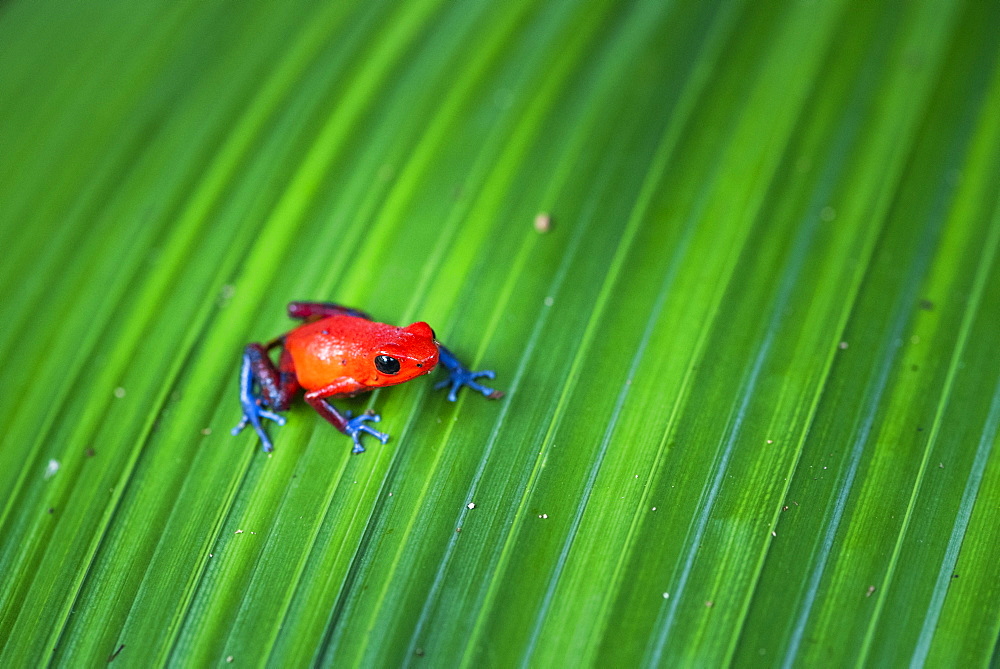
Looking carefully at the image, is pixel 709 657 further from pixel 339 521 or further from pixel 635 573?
pixel 339 521

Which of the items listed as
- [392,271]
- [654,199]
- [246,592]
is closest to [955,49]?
[654,199]

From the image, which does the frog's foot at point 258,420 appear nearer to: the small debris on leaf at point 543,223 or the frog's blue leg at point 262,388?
the frog's blue leg at point 262,388

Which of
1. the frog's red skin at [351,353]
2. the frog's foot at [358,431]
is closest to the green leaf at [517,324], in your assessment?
the frog's foot at [358,431]

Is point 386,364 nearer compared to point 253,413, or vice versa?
point 386,364

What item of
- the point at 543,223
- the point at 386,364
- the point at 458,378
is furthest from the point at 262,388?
the point at 543,223

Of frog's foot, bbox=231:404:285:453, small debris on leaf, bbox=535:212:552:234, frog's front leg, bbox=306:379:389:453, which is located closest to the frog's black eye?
frog's front leg, bbox=306:379:389:453

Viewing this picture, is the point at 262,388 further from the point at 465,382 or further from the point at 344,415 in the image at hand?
the point at 465,382
